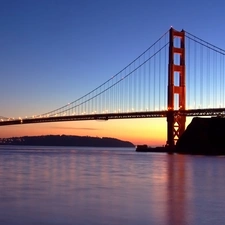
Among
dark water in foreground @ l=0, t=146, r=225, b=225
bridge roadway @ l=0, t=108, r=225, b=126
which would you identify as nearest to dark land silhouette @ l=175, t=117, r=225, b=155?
bridge roadway @ l=0, t=108, r=225, b=126

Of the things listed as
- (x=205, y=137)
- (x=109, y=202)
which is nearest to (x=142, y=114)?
(x=205, y=137)

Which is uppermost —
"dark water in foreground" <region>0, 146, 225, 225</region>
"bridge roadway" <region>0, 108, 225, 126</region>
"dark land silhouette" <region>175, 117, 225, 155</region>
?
"bridge roadway" <region>0, 108, 225, 126</region>

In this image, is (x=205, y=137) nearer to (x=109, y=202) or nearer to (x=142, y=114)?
(x=142, y=114)

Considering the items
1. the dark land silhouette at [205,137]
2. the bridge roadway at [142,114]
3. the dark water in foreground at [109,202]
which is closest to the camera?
the dark water in foreground at [109,202]

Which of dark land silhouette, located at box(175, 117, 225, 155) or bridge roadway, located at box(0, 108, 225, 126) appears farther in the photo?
dark land silhouette, located at box(175, 117, 225, 155)

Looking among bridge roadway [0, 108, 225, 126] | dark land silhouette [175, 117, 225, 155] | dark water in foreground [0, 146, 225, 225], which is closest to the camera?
dark water in foreground [0, 146, 225, 225]

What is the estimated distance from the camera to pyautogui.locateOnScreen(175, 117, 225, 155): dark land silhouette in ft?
150

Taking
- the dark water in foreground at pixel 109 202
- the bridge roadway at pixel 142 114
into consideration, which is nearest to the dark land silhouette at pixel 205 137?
the bridge roadway at pixel 142 114

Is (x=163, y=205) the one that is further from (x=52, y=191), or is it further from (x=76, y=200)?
(x=52, y=191)

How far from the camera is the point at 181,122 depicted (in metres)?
45.4

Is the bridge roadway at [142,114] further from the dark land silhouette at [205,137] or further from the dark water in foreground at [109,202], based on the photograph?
the dark water in foreground at [109,202]

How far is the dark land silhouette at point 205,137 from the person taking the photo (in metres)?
45.7

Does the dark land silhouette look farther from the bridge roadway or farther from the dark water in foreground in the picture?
the dark water in foreground

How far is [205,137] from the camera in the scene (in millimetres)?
46500
